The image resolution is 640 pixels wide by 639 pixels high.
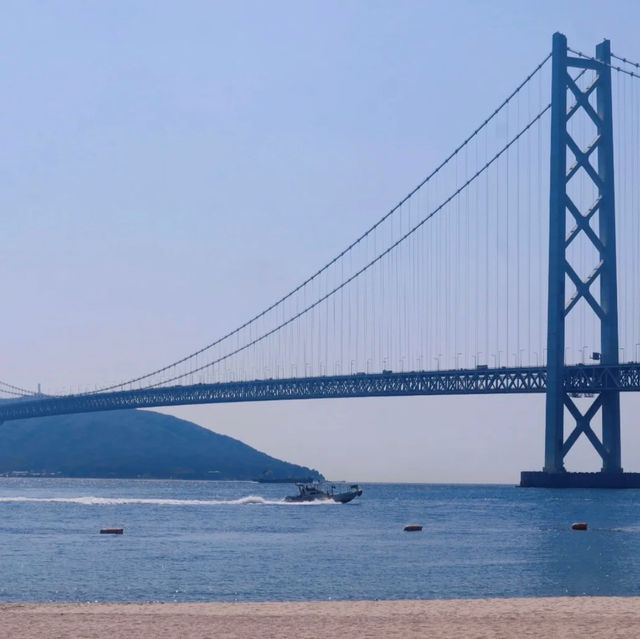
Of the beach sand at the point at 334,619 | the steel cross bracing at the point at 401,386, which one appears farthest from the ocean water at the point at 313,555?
the steel cross bracing at the point at 401,386

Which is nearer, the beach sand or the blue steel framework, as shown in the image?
the beach sand

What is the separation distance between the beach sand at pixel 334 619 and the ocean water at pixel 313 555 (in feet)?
12.4

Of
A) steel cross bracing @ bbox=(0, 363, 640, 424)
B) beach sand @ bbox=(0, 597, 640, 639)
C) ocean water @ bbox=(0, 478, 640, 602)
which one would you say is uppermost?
steel cross bracing @ bbox=(0, 363, 640, 424)

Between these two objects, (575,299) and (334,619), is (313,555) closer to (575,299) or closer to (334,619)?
(334,619)

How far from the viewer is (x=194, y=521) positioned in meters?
57.1

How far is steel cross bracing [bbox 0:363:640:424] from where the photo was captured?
79.2 meters

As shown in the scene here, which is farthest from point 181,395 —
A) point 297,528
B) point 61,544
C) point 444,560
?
point 444,560

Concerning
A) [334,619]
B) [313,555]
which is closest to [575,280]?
[313,555]

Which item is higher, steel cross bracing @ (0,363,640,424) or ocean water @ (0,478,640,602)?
steel cross bracing @ (0,363,640,424)

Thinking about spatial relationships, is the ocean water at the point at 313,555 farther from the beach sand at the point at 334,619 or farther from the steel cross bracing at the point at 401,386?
the steel cross bracing at the point at 401,386

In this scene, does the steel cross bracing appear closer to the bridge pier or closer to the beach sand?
the bridge pier

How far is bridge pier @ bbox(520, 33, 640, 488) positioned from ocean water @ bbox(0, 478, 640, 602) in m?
11.6

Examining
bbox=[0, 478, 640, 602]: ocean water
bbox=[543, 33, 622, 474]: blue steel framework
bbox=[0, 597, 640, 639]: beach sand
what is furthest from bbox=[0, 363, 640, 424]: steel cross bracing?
bbox=[0, 597, 640, 639]: beach sand

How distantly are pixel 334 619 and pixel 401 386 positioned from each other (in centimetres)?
6234
